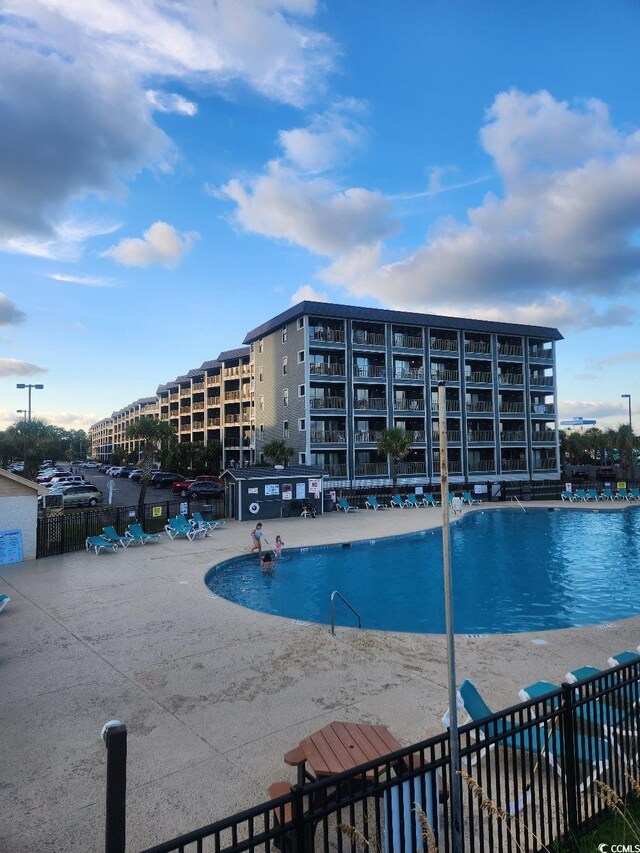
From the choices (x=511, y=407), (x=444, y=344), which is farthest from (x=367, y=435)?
(x=511, y=407)

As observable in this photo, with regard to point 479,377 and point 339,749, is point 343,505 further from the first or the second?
point 339,749

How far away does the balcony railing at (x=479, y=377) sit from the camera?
48.8m

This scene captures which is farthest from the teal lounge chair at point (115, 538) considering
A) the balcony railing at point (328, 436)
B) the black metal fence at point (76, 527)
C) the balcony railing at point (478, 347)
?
the balcony railing at point (478, 347)

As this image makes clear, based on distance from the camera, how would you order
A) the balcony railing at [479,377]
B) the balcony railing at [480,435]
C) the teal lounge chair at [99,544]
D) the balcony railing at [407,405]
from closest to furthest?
the teal lounge chair at [99,544]
the balcony railing at [407,405]
the balcony railing at [480,435]
the balcony railing at [479,377]

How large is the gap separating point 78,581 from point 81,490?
957 inches

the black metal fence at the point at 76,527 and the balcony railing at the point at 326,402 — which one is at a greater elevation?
the balcony railing at the point at 326,402

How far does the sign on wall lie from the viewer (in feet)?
56.9

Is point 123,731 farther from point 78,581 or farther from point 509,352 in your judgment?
point 509,352

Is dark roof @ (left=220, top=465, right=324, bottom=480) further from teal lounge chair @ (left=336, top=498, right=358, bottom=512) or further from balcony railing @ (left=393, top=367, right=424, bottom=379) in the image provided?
balcony railing @ (left=393, top=367, right=424, bottom=379)

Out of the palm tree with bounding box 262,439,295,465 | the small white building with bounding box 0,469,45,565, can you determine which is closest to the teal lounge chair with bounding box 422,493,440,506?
the palm tree with bounding box 262,439,295,465

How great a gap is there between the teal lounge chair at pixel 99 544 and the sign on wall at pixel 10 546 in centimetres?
245

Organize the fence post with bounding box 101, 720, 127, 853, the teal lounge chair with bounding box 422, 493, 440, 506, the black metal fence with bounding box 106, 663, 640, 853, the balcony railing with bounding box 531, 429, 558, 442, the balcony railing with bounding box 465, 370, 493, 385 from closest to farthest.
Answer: the fence post with bounding box 101, 720, 127, 853 → the black metal fence with bounding box 106, 663, 640, 853 → the teal lounge chair with bounding box 422, 493, 440, 506 → the balcony railing with bounding box 465, 370, 493, 385 → the balcony railing with bounding box 531, 429, 558, 442

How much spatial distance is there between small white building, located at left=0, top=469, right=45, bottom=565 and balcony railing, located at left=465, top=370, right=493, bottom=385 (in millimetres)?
39501

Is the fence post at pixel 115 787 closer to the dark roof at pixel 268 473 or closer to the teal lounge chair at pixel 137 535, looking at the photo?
the teal lounge chair at pixel 137 535
